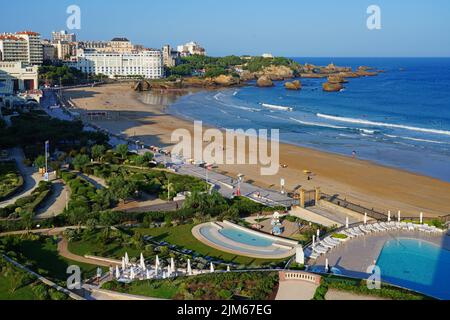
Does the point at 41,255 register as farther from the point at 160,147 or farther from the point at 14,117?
the point at 14,117

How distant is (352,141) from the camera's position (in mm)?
49500

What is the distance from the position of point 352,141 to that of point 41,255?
116 ft

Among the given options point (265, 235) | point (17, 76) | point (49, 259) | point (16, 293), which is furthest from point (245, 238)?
point (17, 76)

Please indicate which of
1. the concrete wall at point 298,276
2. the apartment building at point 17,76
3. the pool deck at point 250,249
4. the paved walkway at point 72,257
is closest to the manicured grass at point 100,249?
the paved walkway at point 72,257

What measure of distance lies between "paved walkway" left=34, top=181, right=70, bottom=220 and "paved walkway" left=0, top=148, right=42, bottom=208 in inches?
53.3

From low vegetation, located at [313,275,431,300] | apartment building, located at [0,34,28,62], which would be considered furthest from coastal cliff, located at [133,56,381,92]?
low vegetation, located at [313,275,431,300]

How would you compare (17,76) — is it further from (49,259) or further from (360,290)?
(360,290)

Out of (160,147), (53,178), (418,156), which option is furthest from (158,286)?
(418,156)

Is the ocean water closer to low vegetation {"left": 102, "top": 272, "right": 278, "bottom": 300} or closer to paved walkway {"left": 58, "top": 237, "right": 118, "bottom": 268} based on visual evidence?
low vegetation {"left": 102, "top": 272, "right": 278, "bottom": 300}

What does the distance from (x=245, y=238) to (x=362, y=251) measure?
196 inches

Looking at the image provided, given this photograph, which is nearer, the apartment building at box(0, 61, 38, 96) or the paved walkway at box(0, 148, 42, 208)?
the paved walkway at box(0, 148, 42, 208)

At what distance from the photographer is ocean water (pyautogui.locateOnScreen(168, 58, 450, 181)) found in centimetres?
4448

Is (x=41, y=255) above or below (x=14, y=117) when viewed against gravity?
below

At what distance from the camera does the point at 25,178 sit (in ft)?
107
